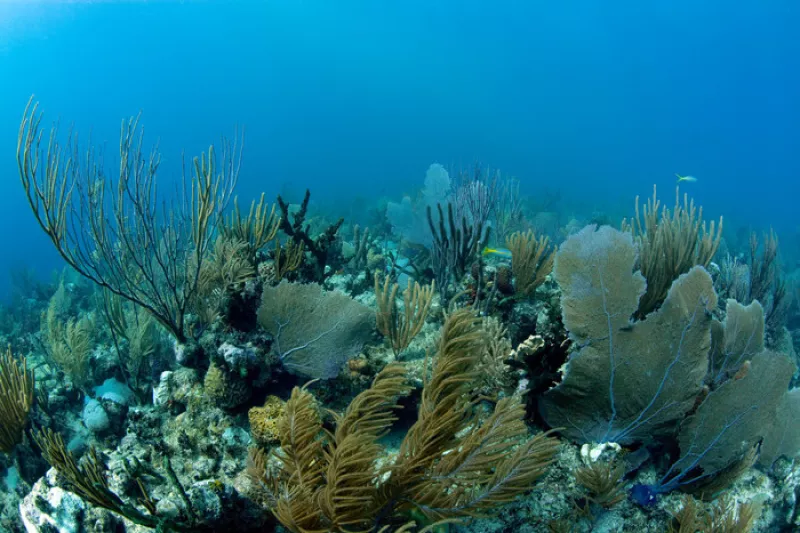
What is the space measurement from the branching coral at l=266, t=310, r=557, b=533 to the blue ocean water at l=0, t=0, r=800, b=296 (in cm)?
8527

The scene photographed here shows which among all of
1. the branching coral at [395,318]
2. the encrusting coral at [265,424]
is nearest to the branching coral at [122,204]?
the encrusting coral at [265,424]

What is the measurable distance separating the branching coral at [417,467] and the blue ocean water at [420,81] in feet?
280

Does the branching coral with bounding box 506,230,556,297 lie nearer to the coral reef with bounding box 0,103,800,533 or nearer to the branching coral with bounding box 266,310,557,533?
the coral reef with bounding box 0,103,800,533

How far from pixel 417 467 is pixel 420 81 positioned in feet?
524

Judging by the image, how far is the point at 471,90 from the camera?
144m

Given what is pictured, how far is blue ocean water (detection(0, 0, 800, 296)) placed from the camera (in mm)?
101188

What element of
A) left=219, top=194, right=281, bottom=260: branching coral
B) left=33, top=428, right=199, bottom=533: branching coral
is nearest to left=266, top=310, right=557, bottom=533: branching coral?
left=33, top=428, right=199, bottom=533: branching coral

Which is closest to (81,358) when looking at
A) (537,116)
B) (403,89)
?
(537,116)

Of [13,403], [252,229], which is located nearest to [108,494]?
[13,403]

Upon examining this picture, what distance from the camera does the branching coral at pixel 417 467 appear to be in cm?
201

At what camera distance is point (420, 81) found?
477 ft

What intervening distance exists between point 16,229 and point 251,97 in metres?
78.9

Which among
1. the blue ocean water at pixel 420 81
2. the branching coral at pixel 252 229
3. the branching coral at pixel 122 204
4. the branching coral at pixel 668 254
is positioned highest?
the blue ocean water at pixel 420 81

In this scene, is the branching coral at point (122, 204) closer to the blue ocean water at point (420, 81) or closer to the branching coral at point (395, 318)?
the branching coral at point (395, 318)
